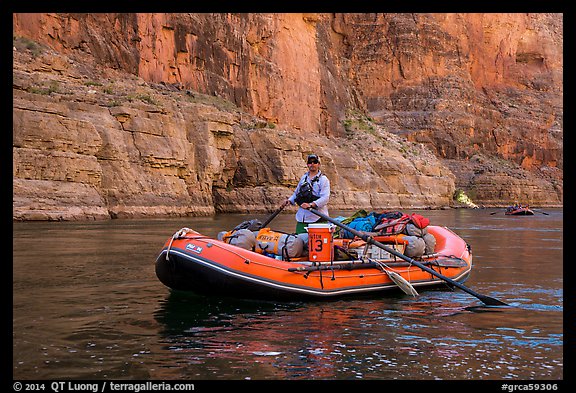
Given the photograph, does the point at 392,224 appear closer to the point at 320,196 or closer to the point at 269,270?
the point at 320,196

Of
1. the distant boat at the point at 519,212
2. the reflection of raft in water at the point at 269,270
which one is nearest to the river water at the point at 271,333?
the reflection of raft in water at the point at 269,270

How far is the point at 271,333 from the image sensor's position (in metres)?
9.45

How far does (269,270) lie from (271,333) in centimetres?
206

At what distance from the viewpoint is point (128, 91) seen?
48969 mm

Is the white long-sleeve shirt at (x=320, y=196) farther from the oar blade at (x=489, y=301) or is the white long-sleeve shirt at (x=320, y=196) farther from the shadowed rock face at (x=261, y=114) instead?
the shadowed rock face at (x=261, y=114)

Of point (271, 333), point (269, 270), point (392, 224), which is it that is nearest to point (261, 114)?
point (392, 224)

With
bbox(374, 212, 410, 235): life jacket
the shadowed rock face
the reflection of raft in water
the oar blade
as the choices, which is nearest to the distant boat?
the shadowed rock face

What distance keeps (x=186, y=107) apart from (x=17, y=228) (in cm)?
2387

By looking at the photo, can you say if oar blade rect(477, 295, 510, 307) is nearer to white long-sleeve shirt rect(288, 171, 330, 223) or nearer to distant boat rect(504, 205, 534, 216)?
white long-sleeve shirt rect(288, 171, 330, 223)

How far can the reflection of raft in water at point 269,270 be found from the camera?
11.3 meters

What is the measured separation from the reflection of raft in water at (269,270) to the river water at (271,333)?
10.1 inches

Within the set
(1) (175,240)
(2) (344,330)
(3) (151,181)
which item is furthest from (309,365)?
(3) (151,181)

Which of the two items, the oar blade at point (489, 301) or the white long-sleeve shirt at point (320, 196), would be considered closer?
the oar blade at point (489, 301)

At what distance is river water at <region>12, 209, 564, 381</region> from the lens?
7676mm
